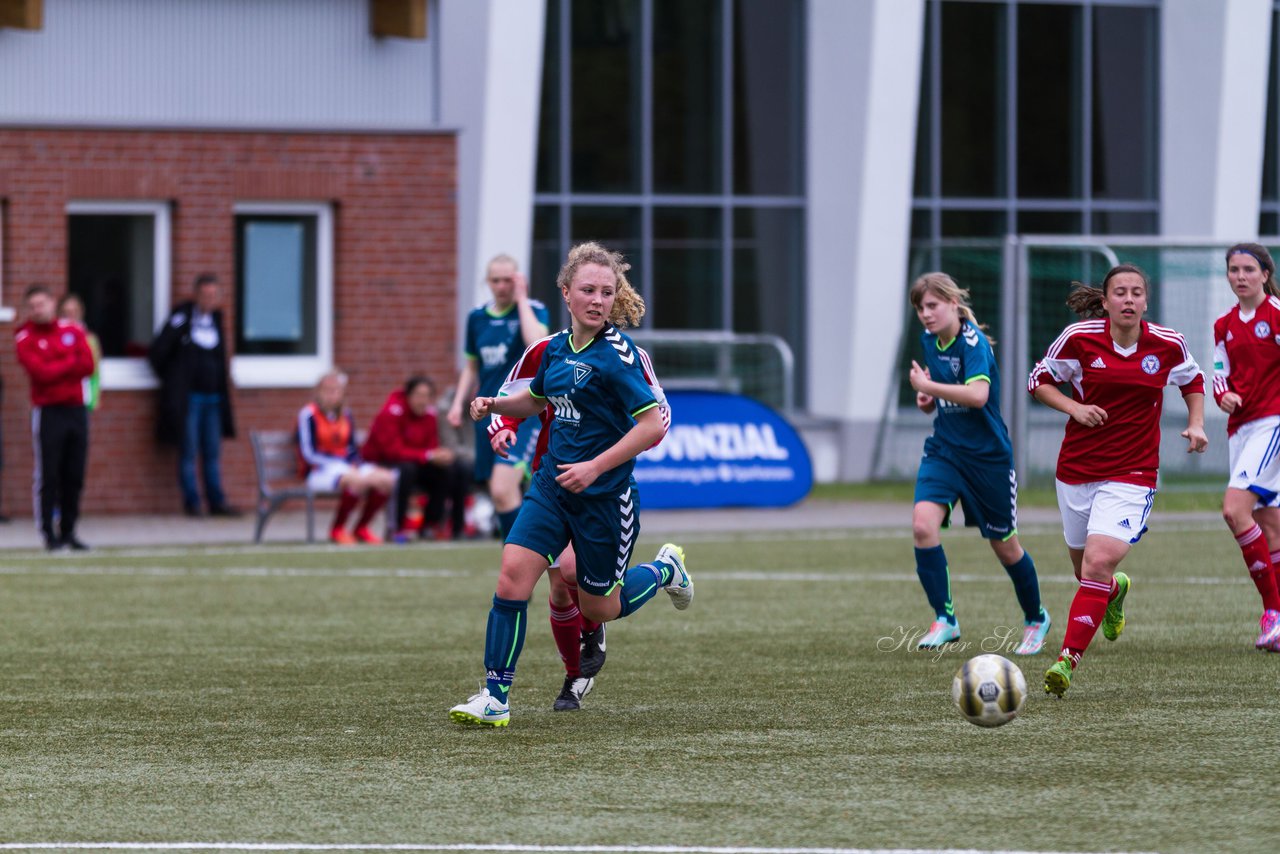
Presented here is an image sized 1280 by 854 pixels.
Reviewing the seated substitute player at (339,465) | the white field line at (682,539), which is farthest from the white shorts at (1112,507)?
the seated substitute player at (339,465)

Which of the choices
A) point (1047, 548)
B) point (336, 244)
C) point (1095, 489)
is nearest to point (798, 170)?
point (336, 244)

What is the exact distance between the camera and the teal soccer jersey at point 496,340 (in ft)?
41.2

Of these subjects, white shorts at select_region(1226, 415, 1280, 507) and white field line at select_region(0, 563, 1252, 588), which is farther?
white field line at select_region(0, 563, 1252, 588)

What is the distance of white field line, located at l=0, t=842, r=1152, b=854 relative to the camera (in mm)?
5387

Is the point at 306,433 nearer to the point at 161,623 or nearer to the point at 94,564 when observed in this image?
the point at 94,564

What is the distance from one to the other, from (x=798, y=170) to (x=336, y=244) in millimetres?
7062

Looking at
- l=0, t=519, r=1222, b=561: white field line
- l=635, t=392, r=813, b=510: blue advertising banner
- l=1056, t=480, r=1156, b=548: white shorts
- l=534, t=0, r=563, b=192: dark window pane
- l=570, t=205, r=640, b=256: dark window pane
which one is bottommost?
l=0, t=519, r=1222, b=561: white field line

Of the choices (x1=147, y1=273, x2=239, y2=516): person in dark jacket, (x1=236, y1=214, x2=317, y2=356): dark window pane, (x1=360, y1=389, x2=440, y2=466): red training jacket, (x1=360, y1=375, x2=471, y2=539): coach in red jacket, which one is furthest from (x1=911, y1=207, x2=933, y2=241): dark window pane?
(x1=360, y1=389, x2=440, y2=466): red training jacket

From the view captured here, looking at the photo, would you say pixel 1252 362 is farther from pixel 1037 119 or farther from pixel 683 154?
pixel 1037 119

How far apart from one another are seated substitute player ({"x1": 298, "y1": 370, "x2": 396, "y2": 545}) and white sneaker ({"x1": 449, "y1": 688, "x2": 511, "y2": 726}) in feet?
32.4

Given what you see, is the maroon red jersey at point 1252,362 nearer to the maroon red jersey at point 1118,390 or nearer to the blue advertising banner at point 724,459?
the maroon red jersey at point 1118,390

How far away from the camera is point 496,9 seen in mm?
23516

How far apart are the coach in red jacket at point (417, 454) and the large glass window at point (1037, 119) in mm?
10307

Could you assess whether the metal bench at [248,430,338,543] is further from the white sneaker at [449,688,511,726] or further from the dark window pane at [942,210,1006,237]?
the dark window pane at [942,210,1006,237]
